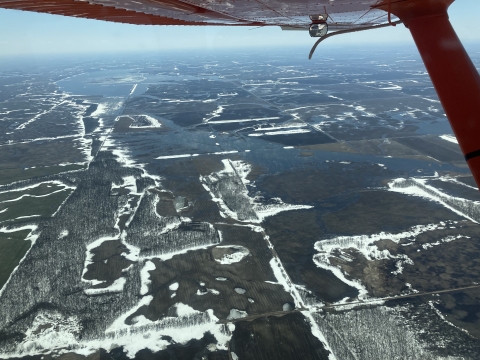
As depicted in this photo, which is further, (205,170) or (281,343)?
(205,170)

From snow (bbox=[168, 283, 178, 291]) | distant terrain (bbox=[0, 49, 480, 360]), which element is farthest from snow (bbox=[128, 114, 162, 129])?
snow (bbox=[168, 283, 178, 291])

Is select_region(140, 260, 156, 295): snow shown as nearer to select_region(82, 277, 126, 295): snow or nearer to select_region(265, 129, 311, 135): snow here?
select_region(82, 277, 126, 295): snow

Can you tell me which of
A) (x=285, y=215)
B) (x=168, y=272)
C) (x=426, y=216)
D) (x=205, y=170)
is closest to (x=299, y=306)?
(x=168, y=272)

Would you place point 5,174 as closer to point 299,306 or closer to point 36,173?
point 36,173

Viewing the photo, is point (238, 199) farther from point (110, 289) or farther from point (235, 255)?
point (110, 289)

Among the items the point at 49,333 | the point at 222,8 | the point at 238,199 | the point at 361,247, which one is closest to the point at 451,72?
the point at 222,8

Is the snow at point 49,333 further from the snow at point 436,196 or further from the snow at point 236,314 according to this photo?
the snow at point 436,196
